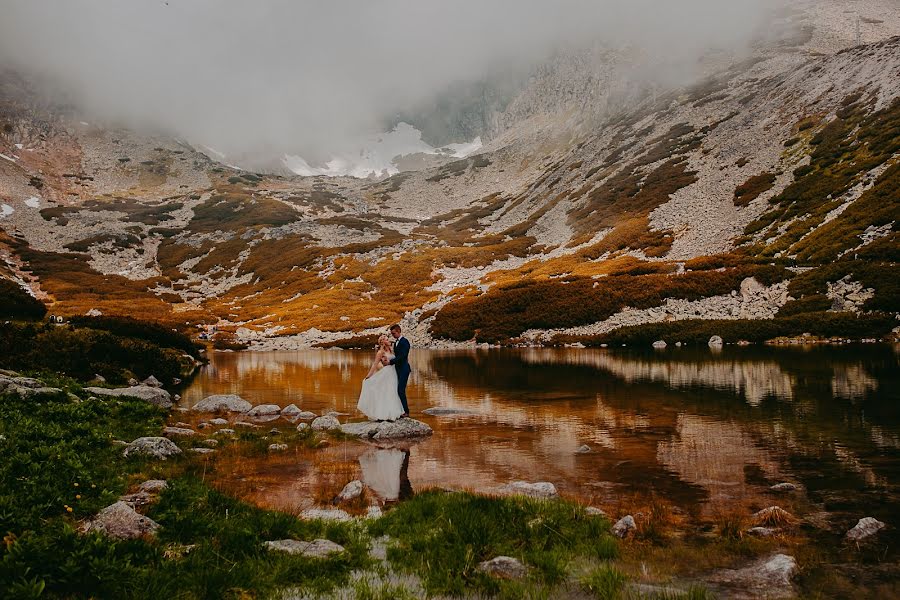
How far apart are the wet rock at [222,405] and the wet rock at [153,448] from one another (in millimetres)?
9444

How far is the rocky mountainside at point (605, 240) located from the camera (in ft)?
175

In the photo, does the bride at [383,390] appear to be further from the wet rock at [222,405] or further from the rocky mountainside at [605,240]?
the rocky mountainside at [605,240]

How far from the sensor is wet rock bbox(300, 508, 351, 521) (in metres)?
8.89

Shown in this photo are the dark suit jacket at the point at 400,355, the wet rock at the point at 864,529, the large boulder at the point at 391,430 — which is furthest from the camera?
the dark suit jacket at the point at 400,355

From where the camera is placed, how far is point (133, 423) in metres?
15.5

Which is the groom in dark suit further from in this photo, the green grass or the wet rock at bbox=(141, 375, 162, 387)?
the wet rock at bbox=(141, 375, 162, 387)

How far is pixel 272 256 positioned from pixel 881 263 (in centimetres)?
11722

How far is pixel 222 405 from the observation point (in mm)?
22406

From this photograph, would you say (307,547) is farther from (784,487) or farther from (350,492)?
(784,487)

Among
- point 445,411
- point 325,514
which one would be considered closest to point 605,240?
point 445,411

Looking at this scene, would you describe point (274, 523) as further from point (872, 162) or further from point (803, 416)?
point (872, 162)

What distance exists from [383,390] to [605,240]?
256ft

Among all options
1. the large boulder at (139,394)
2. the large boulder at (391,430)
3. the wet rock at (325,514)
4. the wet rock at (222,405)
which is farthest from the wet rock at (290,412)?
the wet rock at (325,514)

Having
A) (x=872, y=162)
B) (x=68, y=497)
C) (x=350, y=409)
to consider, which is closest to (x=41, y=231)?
(x=350, y=409)
